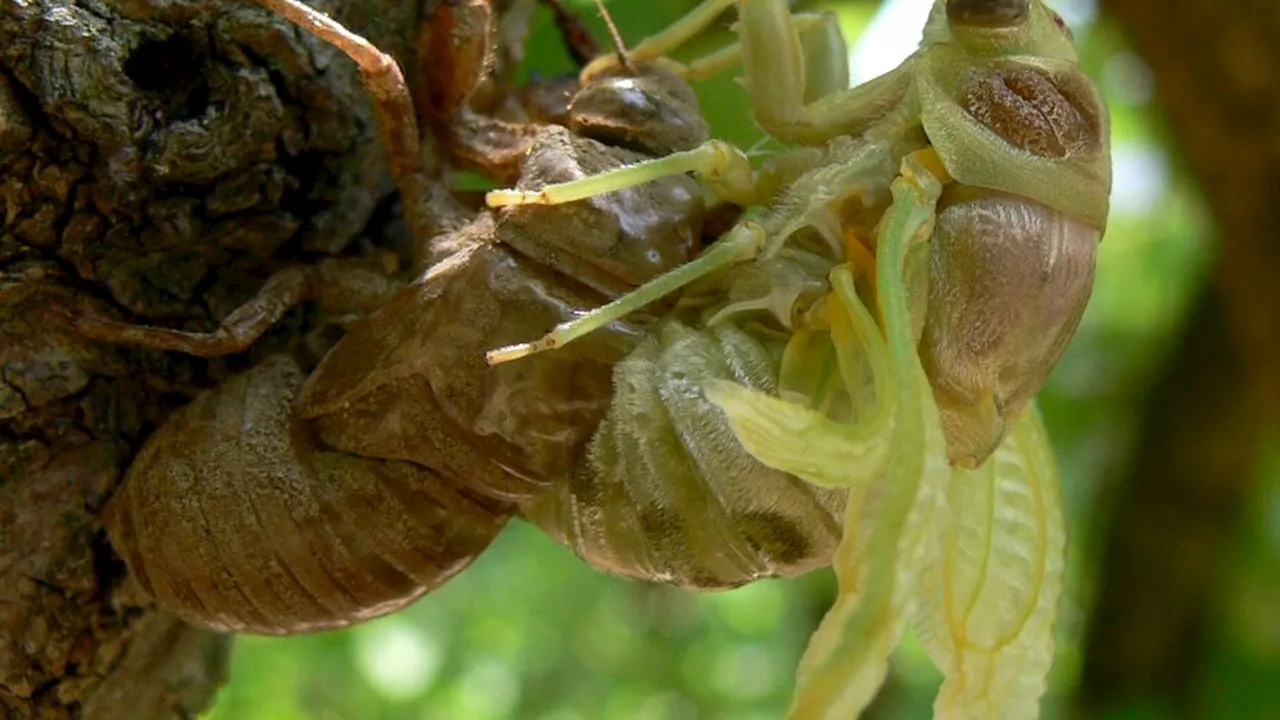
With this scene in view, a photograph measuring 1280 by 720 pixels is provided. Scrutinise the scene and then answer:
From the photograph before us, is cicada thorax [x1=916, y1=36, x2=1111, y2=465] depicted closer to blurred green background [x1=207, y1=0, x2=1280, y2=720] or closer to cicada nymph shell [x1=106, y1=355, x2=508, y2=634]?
cicada nymph shell [x1=106, y1=355, x2=508, y2=634]

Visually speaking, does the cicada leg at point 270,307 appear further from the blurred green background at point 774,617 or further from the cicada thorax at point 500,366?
the blurred green background at point 774,617

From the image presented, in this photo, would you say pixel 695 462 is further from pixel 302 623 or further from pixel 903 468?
pixel 302 623

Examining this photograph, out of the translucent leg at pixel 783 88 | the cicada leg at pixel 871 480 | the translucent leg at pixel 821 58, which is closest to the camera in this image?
the cicada leg at pixel 871 480

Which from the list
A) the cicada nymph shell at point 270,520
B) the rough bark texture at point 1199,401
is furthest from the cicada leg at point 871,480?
the rough bark texture at point 1199,401

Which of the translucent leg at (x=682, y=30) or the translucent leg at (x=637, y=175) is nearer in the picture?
the translucent leg at (x=637, y=175)

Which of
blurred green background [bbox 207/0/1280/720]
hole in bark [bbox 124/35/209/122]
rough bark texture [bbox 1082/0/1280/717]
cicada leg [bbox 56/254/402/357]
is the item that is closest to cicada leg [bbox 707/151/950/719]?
cicada leg [bbox 56/254/402/357]

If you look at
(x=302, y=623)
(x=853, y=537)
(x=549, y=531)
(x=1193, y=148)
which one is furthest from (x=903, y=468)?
(x=1193, y=148)

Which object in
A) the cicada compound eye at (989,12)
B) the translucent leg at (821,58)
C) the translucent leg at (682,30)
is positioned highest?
the cicada compound eye at (989,12)

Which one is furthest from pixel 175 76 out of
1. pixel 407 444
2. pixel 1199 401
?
pixel 1199 401
